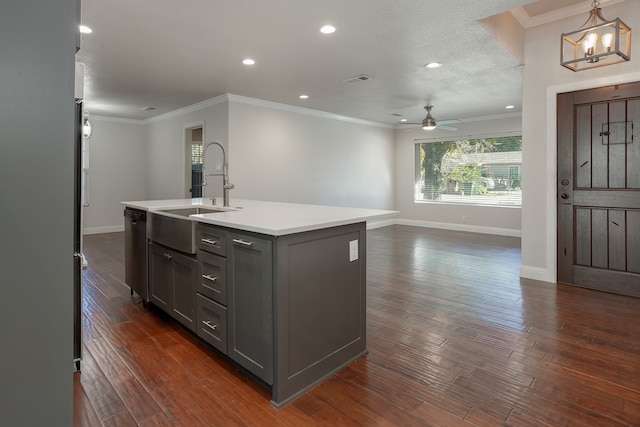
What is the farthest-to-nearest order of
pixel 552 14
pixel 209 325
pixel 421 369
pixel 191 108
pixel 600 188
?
pixel 191 108, pixel 552 14, pixel 600 188, pixel 209 325, pixel 421 369

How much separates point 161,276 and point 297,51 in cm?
259

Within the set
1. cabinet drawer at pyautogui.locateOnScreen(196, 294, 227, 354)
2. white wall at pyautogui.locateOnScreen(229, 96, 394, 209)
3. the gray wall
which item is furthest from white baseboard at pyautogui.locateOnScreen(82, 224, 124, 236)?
the gray wall

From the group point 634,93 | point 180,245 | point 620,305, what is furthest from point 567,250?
point 180,245

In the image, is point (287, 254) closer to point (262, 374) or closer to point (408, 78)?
point (262, 374)

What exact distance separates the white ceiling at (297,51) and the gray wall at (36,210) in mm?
2613

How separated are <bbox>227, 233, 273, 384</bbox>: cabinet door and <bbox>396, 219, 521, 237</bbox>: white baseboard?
6894 mm

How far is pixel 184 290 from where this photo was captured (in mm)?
2559

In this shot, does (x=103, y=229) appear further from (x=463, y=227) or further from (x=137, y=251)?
(x=463, y=227)

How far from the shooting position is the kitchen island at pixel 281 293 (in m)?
1.83

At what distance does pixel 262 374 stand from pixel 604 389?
1856mm

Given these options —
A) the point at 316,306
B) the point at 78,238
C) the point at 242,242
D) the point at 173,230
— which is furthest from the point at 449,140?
the point at 78,238

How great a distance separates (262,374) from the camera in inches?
75.1

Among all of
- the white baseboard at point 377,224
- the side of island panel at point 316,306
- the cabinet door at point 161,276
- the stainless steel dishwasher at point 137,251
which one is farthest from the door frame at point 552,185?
the white baseboard at point 377,224

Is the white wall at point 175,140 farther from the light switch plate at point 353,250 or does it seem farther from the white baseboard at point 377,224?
the light switch plate at point 353,250
